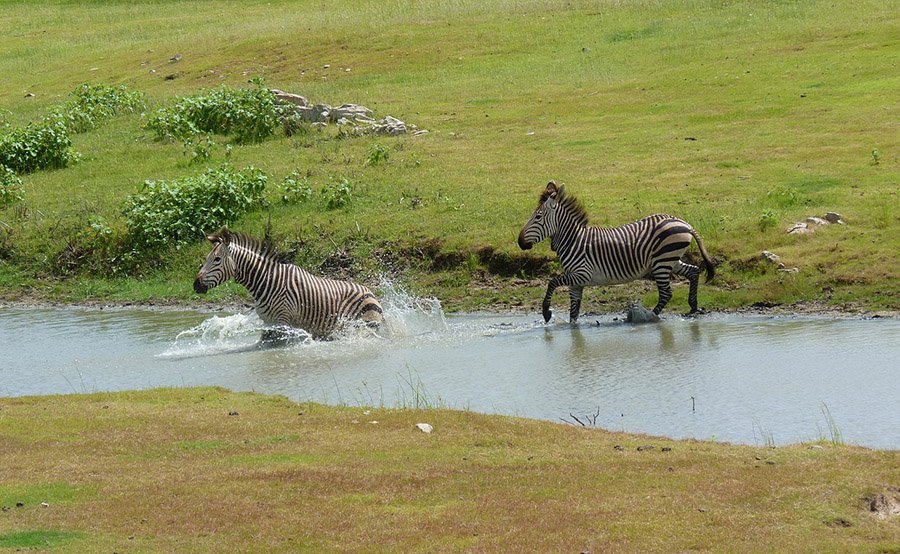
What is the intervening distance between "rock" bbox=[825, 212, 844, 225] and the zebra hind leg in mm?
3443

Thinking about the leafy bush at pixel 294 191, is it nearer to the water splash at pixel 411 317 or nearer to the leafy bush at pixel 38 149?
the water splash at pixel 411 317

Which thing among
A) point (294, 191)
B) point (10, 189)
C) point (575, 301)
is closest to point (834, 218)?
point (575, 301)

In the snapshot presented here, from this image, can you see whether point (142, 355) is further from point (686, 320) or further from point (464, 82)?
point (464, 82)

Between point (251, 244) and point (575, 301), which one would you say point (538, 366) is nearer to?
point (575, 301)

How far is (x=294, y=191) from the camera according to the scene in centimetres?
2761

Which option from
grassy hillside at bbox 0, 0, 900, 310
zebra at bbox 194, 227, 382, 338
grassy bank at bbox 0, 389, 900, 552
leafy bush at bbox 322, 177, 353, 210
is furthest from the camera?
leafy bush at bbox 322, 177, 353, 210

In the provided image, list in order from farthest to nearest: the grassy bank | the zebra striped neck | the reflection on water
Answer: the zebra striped neck
the reflection on water
the grassy bank

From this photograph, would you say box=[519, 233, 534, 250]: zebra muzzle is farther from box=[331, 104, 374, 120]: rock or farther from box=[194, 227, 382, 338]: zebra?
box=[331, 104, 374, 120]: rock

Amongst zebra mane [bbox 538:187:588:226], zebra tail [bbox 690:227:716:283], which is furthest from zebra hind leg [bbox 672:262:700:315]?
zebra mane [bbox 538:187:588:226]

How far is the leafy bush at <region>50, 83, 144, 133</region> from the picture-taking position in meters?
36.7

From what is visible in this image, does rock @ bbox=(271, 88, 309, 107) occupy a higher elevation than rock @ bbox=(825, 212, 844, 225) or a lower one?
higher

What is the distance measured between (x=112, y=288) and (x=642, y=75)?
19551 mm

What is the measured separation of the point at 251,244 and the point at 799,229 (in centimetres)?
934

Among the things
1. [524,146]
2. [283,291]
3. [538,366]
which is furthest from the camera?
[524,146]
